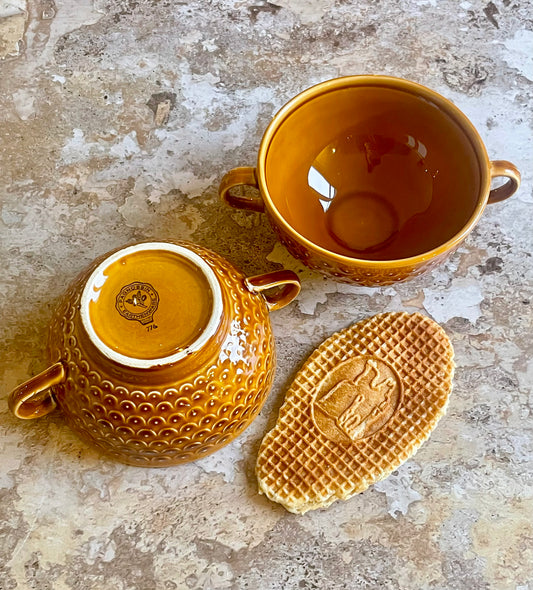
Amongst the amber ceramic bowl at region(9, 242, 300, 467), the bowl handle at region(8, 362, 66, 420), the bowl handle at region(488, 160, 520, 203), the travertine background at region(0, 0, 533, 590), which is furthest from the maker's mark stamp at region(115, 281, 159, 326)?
the bowl handle at region(488, 160, 520, 203)

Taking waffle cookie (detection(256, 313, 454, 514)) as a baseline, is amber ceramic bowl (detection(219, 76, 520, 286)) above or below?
above

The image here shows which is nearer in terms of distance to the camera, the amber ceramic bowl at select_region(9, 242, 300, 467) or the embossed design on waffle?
the amber ceramic bowl at select_region(9, 242, 300, 467)

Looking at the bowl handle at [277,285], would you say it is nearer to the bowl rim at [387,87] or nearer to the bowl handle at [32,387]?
the bowl rim at [387,87]

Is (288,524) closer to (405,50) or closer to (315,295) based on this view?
(315,295)

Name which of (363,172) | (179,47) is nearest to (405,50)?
(363,172)

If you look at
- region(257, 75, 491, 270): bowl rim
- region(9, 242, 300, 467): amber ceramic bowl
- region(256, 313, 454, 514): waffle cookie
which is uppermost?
region(257, 75, 491, 270): bowl rim

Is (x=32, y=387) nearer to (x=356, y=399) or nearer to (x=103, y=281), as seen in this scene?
(x=103, y=281)

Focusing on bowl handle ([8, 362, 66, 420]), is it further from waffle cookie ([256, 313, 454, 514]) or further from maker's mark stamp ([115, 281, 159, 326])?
waffle cookie ([256, 313, 454, 514])
